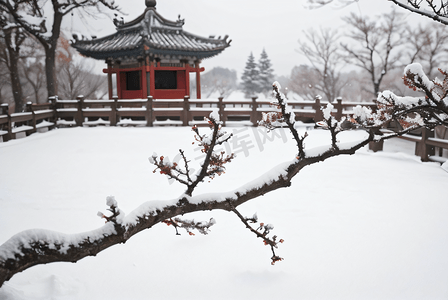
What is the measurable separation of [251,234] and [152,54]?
10805mm

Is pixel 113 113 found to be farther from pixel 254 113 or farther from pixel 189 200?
pixel 189 200

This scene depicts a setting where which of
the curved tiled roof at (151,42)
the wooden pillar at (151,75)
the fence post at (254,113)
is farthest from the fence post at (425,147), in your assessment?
the wooden pillar at (151,75)

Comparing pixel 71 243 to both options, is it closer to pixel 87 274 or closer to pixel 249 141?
pixel 87 274

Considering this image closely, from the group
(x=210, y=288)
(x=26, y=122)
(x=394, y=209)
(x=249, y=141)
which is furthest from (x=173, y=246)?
(x=26, y=122)

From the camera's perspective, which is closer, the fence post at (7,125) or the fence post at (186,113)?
the fence post at (7,125)

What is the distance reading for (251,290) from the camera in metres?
3.04

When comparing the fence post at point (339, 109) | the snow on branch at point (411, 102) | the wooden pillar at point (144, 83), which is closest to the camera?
the snow on branch at point (411, 102)

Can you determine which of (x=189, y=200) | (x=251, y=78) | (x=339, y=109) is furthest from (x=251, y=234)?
(x=251, y=78)

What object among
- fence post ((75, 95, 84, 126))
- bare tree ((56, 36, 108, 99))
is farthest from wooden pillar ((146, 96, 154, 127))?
bare tree ((56, 36, 108, 99))

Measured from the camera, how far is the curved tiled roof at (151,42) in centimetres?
1257

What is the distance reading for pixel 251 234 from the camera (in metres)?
4.08

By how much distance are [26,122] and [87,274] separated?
29.1 feet

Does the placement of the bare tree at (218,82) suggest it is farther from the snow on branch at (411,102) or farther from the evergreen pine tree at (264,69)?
the snow on branch at (411,102)

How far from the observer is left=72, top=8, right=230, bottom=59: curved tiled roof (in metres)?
12.6
